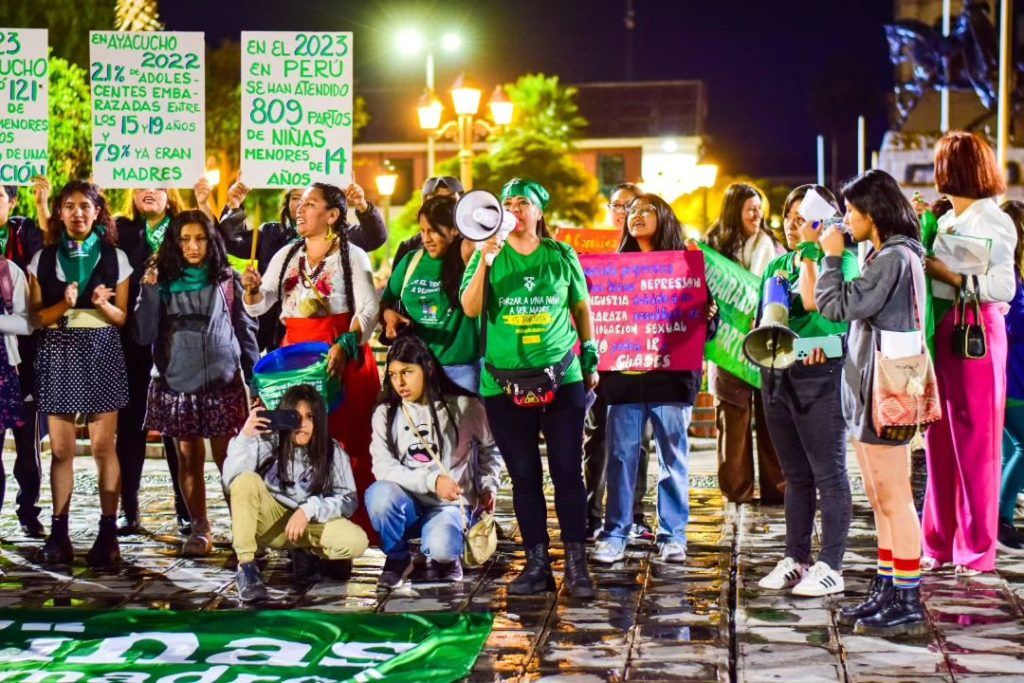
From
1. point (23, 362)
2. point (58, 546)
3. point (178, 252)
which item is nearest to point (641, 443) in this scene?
point (178, 252)

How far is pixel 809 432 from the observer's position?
7.56 m

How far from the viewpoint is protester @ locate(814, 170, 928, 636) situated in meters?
6.62

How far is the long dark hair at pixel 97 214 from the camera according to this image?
877 centimetres

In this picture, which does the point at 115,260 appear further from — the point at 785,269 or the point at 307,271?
the point at 785,269

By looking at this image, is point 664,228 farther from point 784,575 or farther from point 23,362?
point 23,362

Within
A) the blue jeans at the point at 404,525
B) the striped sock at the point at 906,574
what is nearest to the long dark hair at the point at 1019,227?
the striped sock at the point at 906,574

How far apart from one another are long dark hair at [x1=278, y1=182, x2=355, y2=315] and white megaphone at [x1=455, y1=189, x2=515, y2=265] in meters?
1.42

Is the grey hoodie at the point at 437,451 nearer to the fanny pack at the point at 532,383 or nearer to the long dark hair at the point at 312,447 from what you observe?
the long dark hair at the point at 312,447

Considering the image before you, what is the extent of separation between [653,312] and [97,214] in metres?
3.16

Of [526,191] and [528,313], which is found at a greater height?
[526,191]

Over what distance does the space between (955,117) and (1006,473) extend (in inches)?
2547

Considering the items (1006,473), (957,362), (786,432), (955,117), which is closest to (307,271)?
(786,432)

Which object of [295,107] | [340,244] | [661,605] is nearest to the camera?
[661,605]

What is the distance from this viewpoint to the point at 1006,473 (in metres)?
9.16
